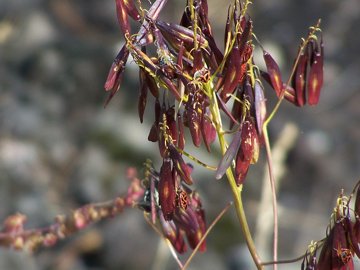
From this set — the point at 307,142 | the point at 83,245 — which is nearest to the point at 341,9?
the point at 307,142

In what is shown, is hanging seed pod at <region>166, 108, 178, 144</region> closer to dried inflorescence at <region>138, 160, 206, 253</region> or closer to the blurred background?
dried inflorescence at <region>138, 160, 206, 253</region>

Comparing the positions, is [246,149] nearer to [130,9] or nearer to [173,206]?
[173,206]

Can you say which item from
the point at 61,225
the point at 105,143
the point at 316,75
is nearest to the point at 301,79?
the point at 316,75

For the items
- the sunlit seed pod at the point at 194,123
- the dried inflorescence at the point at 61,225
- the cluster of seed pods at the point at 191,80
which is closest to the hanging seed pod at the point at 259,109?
the cluster of seed pods at the point at 191,80

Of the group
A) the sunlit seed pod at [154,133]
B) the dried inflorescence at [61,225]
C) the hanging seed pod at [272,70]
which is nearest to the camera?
the sunlit seed pod at [154,133]

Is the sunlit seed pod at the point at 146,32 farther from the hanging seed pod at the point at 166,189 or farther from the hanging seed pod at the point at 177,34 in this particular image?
the hanging seed pod at the point at 166,189

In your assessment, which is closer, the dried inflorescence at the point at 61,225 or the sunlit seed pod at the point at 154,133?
the sunlit seed pod at the point at 154,133

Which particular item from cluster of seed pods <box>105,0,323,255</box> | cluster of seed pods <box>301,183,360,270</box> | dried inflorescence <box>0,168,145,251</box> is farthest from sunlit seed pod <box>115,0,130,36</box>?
dried inflorescence <box>0,168,145,251</box>
